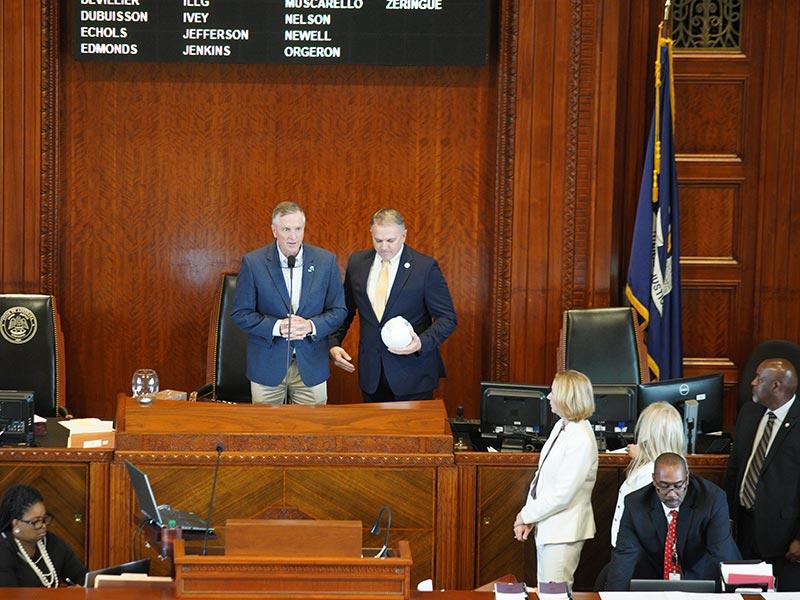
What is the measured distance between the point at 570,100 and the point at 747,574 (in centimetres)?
353

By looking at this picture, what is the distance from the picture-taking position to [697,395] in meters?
6.00

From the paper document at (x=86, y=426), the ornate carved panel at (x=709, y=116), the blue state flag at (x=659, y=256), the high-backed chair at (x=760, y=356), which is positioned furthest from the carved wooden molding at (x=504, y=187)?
the paper document at (x=86, y=426)

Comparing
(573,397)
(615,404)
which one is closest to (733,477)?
(615,404)

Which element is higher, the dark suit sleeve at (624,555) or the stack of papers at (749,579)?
the stack of papers at (749,579)

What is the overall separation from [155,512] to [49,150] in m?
3.41

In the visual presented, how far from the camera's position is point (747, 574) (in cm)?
434

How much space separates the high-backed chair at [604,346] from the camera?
22.8 feet

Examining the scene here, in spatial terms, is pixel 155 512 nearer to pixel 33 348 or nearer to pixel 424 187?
pixel 33 348

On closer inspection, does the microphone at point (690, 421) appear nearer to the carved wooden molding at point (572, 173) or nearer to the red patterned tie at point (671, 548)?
the red patterned tie at point (671, 548)

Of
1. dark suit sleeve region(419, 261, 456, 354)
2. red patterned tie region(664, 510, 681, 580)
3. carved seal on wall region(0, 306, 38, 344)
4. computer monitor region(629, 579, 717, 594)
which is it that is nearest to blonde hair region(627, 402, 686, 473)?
red patterned tie region(664, 510, 681, 580)

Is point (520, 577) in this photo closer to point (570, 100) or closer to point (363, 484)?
point (363, 484)

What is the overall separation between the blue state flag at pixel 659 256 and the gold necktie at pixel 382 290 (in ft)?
5.07

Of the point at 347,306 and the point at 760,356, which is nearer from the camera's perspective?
the point at 347,306

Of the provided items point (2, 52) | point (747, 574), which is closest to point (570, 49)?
point (2, 52)
